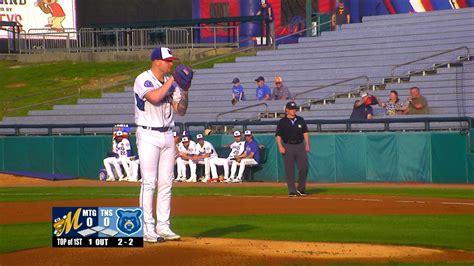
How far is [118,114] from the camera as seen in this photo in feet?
113

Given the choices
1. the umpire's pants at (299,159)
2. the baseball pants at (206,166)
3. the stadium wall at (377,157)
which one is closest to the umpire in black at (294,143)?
the umpire's pants at (299,159)

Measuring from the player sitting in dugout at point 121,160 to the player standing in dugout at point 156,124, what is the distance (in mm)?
18068

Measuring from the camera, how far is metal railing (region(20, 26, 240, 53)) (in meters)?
40.8

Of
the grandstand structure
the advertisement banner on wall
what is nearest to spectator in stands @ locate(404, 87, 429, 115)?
the grandstand structure

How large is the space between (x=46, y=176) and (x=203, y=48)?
11.4 metres

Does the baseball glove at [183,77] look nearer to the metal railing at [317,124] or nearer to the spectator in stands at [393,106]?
the metal railing at [317,124]

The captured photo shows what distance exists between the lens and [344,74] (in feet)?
106

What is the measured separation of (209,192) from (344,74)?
9.96 meters

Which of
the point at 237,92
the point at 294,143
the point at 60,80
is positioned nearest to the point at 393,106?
the point at 237,92

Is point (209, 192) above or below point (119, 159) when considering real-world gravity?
below

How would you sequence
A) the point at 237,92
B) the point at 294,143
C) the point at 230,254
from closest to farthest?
the point at 230,254 → the point at 294,143 → the point at 237,92

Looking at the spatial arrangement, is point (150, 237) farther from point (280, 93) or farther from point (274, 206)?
point (280, 93)

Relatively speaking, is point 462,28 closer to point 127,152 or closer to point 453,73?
point 453,73
